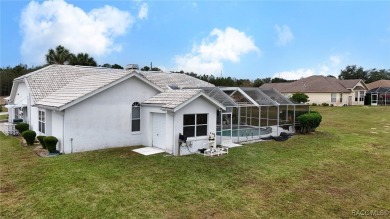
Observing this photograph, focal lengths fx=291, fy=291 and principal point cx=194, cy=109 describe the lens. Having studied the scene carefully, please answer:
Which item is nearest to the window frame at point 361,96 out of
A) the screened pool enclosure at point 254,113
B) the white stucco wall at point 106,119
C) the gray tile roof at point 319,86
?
the gray tile roof at point 319,86

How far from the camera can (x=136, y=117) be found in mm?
16406

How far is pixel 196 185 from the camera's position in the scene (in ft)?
32.9

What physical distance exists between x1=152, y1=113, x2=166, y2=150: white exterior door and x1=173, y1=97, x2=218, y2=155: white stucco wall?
1.11 meters

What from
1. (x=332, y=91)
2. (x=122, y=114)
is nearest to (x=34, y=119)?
(x=122, y=114)

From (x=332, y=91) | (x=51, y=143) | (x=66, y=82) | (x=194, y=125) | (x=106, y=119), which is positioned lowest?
(x=51, y=143)

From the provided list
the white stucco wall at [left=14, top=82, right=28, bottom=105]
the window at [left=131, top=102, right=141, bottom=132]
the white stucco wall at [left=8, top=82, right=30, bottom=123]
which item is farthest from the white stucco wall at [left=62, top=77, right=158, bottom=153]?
the white stucco wall at [left=14, top=82, right=28, bottom=105]

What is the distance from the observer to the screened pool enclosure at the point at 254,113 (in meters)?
18.5

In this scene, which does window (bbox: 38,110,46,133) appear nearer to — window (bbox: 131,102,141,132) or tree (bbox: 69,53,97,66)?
window (bbox: 131,102,141,132)

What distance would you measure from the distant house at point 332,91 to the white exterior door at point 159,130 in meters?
39.6

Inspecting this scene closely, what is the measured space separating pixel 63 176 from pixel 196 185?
15.8 ft

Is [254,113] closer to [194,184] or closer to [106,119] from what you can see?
[106,119]

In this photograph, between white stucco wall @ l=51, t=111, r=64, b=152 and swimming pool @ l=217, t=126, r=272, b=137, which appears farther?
swimming pool @ l=217, t=126, r=272, b=137

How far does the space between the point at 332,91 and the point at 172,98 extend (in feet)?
143

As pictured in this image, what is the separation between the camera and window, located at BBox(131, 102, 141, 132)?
16.2m
